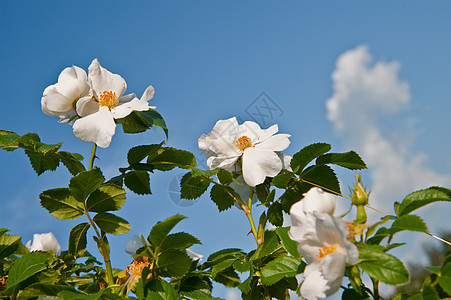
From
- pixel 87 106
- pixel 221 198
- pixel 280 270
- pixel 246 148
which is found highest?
pixel 87 106

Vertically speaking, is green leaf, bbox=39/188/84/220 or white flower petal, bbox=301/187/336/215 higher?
green leaf, bbox=39/188/84/220

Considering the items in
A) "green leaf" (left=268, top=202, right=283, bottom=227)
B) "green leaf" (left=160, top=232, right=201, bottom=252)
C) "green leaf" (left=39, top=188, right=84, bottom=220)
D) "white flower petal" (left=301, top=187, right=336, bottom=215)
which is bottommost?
"white flower petal" (left=301, top=187, right=336, bottom=215)

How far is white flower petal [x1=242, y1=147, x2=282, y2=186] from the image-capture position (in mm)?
1297

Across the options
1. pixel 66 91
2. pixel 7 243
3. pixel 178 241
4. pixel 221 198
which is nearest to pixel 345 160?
pixel 221 198

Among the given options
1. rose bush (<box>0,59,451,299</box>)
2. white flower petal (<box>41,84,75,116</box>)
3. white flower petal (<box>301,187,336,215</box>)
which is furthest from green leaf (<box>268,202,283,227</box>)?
white flower petal (<box>41,84,75,116</box>)

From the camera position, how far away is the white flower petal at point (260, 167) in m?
1.30

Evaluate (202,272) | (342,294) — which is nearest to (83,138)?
(202,272)

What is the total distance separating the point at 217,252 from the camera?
1.38 m

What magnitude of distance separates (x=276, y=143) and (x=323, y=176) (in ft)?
0.61

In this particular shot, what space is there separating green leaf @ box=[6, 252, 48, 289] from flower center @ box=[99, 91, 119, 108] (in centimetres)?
48

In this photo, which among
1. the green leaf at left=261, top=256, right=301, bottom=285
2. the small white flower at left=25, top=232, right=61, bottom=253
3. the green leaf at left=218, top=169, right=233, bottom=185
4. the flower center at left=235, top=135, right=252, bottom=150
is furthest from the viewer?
the small white flower at left=25, top=232, right=61, bottom=253

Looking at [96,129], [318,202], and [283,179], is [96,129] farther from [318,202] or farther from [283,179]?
[318,202]

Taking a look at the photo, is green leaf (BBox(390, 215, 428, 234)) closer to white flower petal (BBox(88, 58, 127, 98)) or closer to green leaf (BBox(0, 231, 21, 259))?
white flower petal (BBox(88, 58, 127, 98))

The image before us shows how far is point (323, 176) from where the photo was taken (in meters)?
1.29
